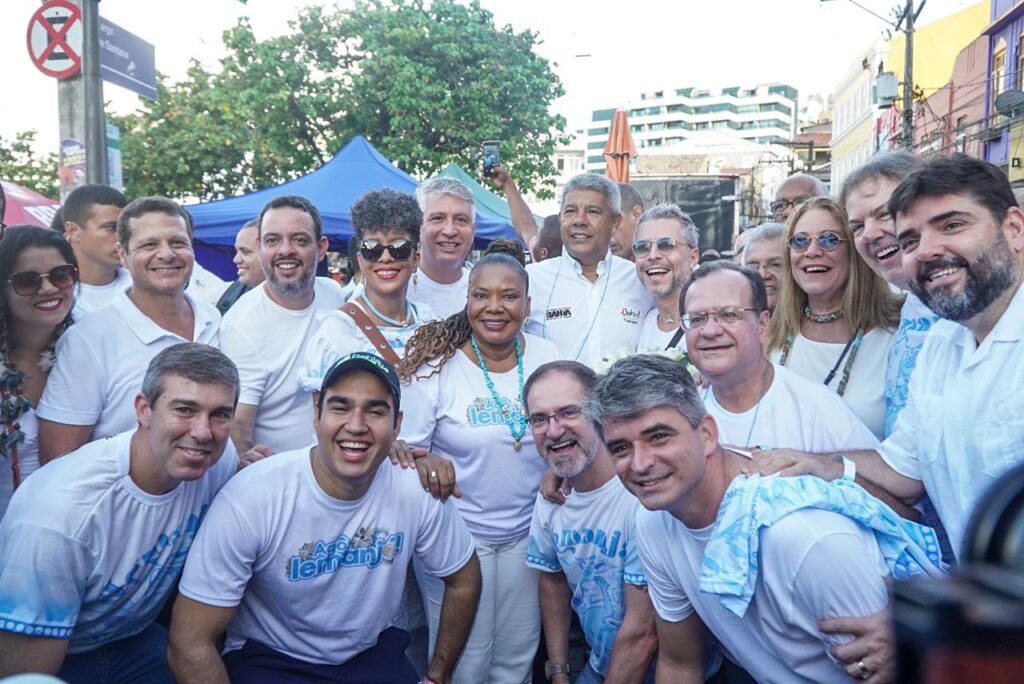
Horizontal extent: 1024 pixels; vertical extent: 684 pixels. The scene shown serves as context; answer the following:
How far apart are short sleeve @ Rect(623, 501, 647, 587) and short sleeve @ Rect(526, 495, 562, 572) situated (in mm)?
338

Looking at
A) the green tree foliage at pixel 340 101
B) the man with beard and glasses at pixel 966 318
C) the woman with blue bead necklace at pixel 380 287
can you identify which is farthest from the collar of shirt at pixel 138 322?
the green tree foliage at pixel 340 101

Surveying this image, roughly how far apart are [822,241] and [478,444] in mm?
1738

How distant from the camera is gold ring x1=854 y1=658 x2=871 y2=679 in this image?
2246 millimetres

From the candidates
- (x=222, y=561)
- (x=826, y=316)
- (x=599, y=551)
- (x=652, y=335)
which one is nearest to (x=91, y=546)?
(x=222, y=561)

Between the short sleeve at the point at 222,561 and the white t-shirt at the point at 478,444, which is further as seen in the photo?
the white t-shirt at the point at 478,444

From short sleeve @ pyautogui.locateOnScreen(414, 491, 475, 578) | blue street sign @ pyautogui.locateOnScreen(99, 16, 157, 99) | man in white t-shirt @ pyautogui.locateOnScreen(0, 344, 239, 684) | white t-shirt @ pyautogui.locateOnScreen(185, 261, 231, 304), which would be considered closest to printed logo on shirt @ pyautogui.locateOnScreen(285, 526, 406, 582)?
short sleeve @ pyautogui.locateOnScreen(414, 491, 475, 578)

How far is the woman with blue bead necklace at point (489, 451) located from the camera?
3.62 meters

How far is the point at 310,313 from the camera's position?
4160 mm

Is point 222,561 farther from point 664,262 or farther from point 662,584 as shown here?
point 664,262

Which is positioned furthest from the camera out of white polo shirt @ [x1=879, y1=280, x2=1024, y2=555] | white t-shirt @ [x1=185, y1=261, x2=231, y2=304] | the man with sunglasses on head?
white t-shirt @ [x1=185, y1=261, x2=231, y2=304]

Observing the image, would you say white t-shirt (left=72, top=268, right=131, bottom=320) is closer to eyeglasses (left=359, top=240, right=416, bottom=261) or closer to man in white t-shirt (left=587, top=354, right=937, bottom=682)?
eyeglasses (left=359, top=240, right=416, bottom=261)

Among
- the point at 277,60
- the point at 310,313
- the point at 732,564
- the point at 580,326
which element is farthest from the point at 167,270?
the point at 277,60

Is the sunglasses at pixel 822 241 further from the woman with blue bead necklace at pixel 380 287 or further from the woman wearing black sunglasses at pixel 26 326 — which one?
the woman wearing black sunglasses at pixel 26 326

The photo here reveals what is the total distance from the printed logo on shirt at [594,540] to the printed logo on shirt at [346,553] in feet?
2.09
